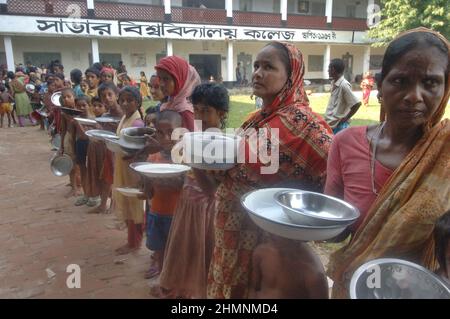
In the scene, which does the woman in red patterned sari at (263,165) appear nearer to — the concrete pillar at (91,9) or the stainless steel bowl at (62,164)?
the stainless steel bowl at (62,164)

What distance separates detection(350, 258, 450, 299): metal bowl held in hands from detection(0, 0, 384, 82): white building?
18135 millimetres

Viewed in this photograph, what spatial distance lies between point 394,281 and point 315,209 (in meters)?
0.40

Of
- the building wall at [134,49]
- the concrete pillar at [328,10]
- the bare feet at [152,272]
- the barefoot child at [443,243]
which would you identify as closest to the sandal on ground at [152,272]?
the bare feet at [152,272]

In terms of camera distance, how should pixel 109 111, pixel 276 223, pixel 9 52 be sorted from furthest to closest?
pixel 9 52, pixel 109 111, pixel 276 223

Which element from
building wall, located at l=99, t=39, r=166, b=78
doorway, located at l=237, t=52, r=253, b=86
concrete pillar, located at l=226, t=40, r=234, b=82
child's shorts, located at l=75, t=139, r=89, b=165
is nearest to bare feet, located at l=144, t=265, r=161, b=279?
child's shorts, located at l=75, t=139, r=89, b=165

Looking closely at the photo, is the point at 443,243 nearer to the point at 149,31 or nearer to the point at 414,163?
the point at 414,163

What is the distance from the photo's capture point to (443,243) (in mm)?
1033

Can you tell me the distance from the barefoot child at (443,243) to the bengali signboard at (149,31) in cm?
1819

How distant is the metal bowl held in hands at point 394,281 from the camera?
1.00 metres

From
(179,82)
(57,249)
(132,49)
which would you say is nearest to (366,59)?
(132,49)

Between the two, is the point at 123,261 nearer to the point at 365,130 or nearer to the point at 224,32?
the point at 365,130

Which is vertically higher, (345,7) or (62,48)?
(345,7)

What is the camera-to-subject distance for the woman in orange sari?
1092 millimetres

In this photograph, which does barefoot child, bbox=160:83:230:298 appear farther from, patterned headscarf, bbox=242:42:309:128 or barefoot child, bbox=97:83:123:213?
barefoot child, bbox=97:83:123:213
